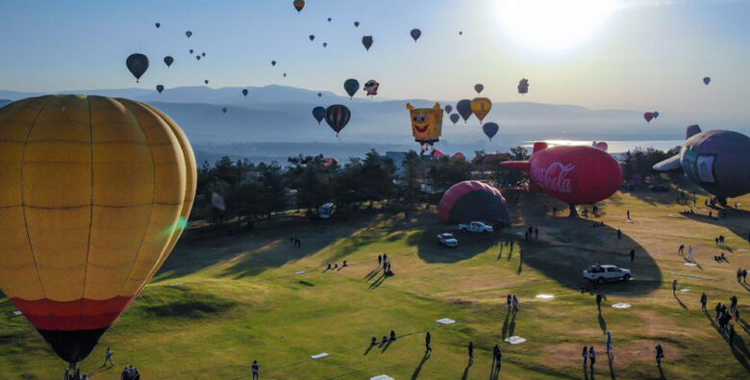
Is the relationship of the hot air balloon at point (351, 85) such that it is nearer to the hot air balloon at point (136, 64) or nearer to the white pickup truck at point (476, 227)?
the hot air balloon at point (136, 64)

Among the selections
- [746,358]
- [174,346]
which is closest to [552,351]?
[746,358]

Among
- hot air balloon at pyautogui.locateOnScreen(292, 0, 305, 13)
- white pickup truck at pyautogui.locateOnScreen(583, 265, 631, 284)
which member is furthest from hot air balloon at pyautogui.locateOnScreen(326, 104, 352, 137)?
white pickup truck at pyautogui.locateOnScreen(583, 265, 631, 284)

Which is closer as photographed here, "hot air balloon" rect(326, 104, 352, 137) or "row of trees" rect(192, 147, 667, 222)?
"row of trees" rect(192, 147, 667, 222)

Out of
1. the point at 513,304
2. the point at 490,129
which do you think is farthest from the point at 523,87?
the point at 513,304

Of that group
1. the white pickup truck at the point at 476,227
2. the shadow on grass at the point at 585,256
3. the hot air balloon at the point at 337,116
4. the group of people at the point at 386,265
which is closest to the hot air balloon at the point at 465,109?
the hot air balloon at the point at 337,116

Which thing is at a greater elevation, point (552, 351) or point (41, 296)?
point (41, 296)

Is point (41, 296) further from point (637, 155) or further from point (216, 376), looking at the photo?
point (637, 155)

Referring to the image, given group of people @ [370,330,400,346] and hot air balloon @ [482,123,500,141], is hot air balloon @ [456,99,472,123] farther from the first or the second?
group of people @ [370,330,400,346]

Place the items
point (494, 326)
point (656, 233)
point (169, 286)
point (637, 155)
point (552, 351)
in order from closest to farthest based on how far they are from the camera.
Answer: point (552, 351) < point (494, 326) < point (169, 286) < point (656, 233) < point (637, 155)
